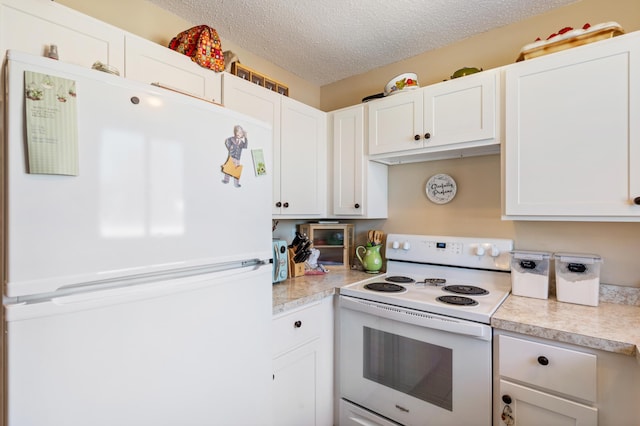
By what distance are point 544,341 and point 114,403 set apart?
5.00ft

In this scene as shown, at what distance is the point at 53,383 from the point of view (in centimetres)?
73

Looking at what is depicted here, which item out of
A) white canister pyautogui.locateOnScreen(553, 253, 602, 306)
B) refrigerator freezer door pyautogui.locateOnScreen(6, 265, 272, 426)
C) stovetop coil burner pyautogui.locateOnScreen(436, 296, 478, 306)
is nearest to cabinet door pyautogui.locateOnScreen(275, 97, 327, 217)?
refrigerator freezer door pyautogui.locateOnScreen(6, 265, 272, 426)

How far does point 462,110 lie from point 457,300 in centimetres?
106

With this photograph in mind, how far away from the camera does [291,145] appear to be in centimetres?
208

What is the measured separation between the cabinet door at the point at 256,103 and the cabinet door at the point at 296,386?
829 mm

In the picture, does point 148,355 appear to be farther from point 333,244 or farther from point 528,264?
point 528,264

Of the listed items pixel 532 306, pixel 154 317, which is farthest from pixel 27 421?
pixel 532 306

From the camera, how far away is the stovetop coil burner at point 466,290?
1719mm

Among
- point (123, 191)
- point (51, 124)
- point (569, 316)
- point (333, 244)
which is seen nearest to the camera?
point (51, 124)

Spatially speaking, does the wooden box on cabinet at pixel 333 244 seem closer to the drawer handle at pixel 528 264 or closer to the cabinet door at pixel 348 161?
the cabinet door at pixel 348 161

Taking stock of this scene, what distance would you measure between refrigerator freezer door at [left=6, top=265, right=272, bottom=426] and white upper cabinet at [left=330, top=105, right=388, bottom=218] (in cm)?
118

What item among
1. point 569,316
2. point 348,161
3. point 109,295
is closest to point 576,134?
point 569,316

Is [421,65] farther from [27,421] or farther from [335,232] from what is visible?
[27,421]

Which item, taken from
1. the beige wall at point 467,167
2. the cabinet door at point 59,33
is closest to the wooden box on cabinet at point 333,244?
the beige wall at point 467,167
